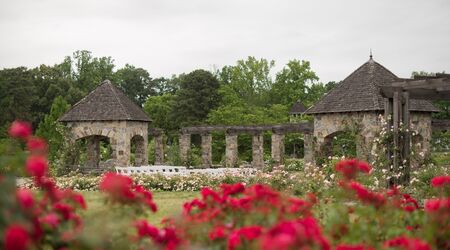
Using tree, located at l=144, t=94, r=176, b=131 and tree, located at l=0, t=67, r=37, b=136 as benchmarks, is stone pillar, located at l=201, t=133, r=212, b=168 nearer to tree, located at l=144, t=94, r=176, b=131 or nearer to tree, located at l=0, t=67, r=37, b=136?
tree, located at l=144, t=94, r=176, b=131

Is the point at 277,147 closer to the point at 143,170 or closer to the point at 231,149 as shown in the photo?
the point at 231,149

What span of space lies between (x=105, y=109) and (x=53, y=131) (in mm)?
6481

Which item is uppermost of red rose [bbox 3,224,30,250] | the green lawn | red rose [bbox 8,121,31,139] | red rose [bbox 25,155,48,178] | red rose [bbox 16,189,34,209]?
red rose [bbox 8,121,31,139]

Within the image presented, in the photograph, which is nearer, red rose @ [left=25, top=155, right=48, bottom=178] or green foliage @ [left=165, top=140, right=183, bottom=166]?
red rose @ [left=25, top=155, right=48, bottom=178]

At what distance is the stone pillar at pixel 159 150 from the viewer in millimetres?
29308

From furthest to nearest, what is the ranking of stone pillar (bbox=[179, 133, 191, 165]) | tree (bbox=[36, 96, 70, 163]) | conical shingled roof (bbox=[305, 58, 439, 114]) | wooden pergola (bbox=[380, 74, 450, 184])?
stone pillar (bbox=[179, 133, 191, 165]) < tree (bbox=[36, 96, 70, 163]) < conical shingled roof (bbox=[305, 58, 439, 114]) < wooden pergola (bbox=[380, 74, 450, 184])

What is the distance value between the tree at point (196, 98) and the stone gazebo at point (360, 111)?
84.7 feet

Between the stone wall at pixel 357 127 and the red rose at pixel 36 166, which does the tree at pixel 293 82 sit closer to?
the stone wall at pixel 357 127

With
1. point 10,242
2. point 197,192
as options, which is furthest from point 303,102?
point 10,242

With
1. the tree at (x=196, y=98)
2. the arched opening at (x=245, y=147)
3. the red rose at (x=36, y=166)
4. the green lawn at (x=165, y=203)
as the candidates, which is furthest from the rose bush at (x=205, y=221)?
the tree at (x=196, y=98)

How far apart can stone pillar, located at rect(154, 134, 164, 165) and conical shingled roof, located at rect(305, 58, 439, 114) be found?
1005cm

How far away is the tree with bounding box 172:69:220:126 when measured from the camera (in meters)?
47.5

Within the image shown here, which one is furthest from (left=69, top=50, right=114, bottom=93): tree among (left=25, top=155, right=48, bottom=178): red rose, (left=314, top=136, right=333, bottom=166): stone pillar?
(left=25, top=155, right=48, bottom=178): red rose

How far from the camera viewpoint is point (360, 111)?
20.0 m
